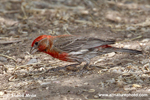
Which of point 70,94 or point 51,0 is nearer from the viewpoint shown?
point 70,94

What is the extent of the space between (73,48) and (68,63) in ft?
1.51

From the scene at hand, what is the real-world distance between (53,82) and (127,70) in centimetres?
159

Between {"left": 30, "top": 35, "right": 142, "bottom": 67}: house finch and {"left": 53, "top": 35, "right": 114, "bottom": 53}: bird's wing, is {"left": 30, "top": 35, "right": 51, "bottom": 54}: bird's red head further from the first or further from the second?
{"left": 53, "top": 35, "right": 114, "bottom": 53}: bird's wing

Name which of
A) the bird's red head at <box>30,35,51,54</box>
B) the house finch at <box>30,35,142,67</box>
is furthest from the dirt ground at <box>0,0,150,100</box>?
the bird's red head at <box>30,35,51,54</box>

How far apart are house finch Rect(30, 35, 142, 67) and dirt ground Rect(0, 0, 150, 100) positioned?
266 millimetres

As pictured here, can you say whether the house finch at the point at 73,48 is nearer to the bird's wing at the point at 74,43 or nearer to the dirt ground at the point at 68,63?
the bird's wing at the point at 74,43

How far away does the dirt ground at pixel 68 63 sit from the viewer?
452 cm

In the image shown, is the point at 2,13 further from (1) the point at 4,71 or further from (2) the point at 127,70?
(2) the point at 127,70

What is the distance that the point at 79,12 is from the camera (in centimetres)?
863

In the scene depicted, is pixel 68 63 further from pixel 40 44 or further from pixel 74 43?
pixel 40 44

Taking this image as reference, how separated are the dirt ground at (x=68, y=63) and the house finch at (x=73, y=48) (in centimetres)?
27

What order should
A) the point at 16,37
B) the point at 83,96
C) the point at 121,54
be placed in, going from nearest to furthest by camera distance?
the point at 83,96
the point at 121,54
the point at 16,37

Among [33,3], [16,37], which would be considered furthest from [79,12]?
[16,37]

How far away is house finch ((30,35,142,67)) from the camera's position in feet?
18.5
